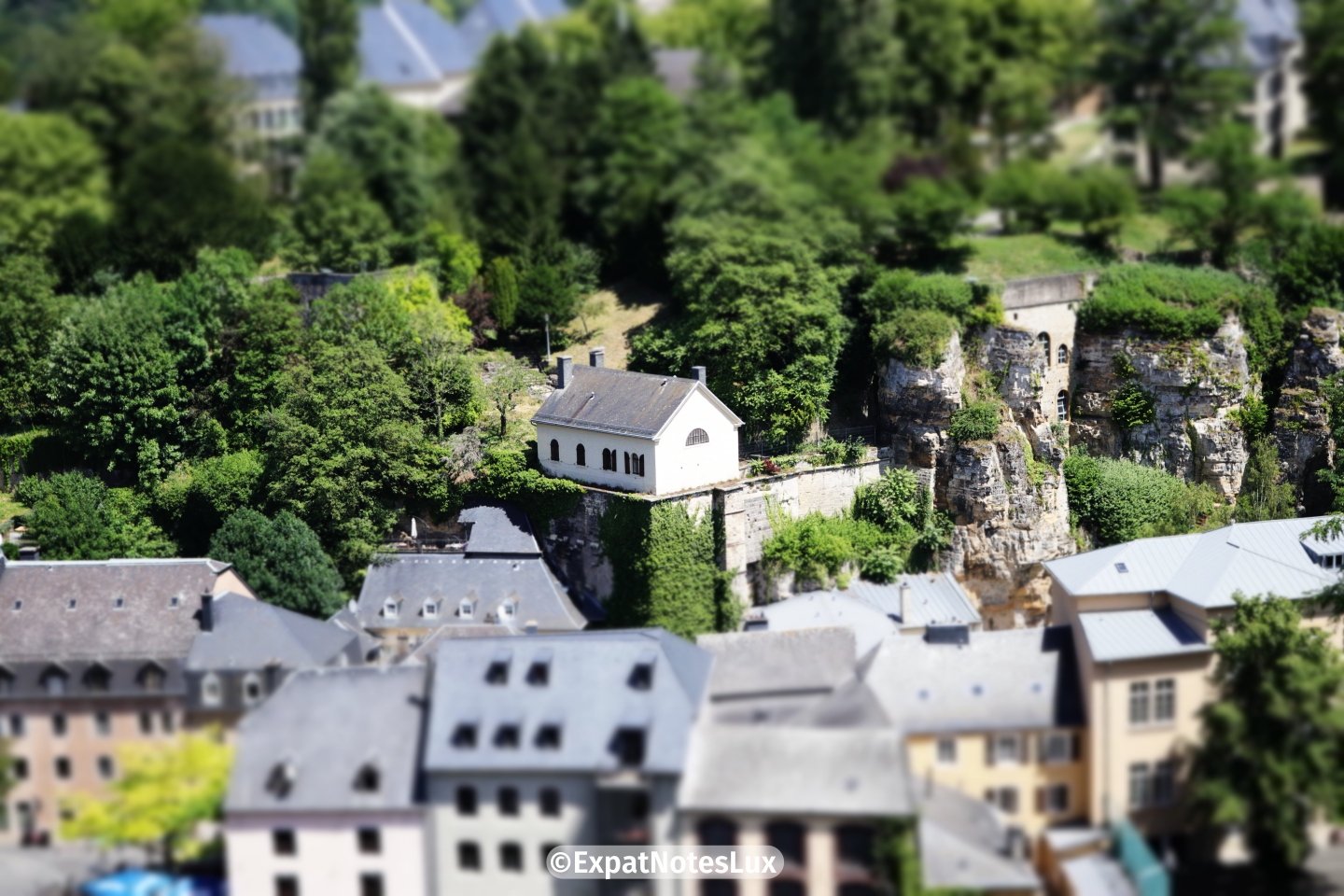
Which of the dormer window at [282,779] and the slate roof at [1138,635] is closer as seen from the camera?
the dormer window at [282,779]

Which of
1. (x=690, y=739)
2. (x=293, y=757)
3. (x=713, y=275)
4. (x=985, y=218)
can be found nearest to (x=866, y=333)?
(x=713, y=275)

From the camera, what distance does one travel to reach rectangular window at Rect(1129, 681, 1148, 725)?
39.5 meters

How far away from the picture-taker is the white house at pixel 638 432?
4931 cm

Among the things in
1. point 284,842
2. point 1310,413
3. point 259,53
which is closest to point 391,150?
point 259,53

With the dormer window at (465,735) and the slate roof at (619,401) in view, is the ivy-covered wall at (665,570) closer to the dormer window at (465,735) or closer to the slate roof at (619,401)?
the slate roof at (619,401)

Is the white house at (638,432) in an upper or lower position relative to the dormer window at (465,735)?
upper

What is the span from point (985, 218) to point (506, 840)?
3147cm

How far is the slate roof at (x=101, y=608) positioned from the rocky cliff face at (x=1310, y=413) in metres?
30.4

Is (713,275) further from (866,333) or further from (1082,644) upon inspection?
(1082,644)

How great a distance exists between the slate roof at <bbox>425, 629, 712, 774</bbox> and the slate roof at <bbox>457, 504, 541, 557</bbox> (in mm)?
10130

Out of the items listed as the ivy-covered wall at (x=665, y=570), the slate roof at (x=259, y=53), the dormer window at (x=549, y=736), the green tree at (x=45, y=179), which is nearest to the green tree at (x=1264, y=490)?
the ivy-covered wall at (x=665, y=570)

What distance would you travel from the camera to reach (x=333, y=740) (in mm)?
37969

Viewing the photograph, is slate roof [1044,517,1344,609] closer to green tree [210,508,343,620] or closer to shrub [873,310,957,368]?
shrub [873,310,957,368]

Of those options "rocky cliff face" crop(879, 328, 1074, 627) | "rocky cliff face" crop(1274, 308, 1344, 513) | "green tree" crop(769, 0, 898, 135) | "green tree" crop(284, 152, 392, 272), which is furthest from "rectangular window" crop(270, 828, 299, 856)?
"green tree" crop(769, 0, 898, 135)
